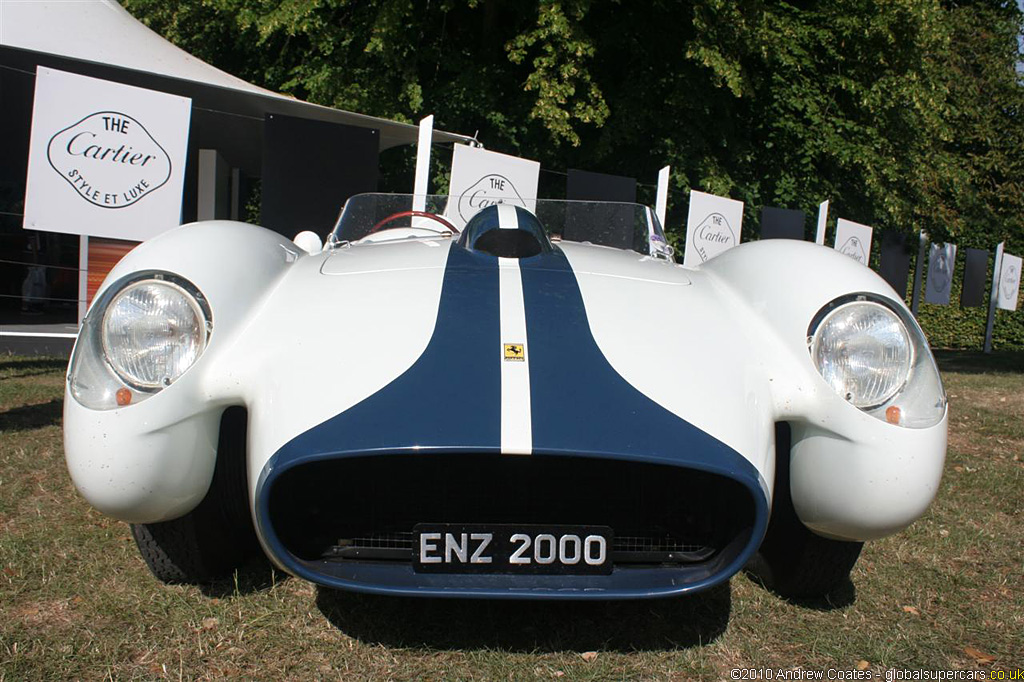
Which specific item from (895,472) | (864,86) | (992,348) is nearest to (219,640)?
(895,472)

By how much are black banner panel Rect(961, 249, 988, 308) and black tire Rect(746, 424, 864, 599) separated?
14.1 metres

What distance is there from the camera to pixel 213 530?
6.80 ft

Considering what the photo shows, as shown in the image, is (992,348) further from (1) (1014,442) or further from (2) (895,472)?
(2) (895,472)

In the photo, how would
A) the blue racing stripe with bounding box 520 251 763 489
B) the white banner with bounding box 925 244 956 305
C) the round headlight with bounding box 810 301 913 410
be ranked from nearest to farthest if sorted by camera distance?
1. the blue racing stripe with bounding box 520 251 763 489
2. the round headlight with bounding box 810 301 913 410
3. the white banner with bounding box 925 244 956 305

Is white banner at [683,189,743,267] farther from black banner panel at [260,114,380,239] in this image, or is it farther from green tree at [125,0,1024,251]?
black banner panel at [260,114,380,239]

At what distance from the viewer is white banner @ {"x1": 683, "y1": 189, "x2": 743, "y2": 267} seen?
8961mm

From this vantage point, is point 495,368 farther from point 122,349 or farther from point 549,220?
point 549,220

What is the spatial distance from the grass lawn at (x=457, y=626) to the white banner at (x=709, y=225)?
6.54 metres

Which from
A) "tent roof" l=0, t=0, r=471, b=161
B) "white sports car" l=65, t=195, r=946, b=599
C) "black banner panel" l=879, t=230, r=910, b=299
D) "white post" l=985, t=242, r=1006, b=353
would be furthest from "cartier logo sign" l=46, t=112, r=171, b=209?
"white post" l=985, t=242, r=1006, b=353

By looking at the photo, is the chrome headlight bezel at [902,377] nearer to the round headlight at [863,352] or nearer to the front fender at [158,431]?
the round headlight at [863,352]

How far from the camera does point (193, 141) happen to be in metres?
11.4

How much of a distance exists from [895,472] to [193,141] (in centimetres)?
1136

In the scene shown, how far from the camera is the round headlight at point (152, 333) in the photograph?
1812 millimetres

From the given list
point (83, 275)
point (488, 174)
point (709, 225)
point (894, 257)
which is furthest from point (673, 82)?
point (83, 275)
